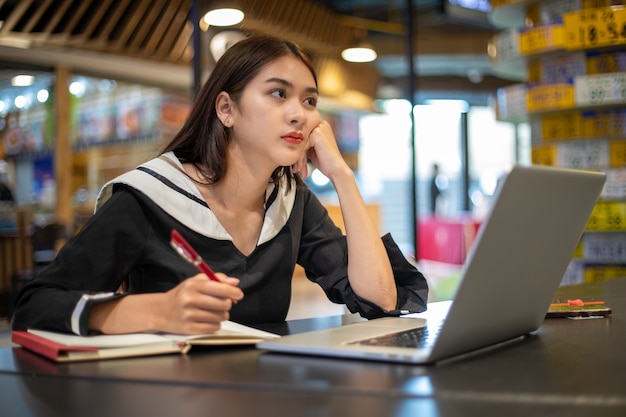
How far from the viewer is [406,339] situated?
1137mm

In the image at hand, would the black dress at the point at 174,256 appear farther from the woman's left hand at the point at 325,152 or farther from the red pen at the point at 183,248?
the red pen at the point at 183,248

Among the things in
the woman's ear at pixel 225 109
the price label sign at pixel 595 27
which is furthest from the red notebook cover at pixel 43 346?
the price label sign at pixel 595 27

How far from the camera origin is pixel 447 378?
0.89 m

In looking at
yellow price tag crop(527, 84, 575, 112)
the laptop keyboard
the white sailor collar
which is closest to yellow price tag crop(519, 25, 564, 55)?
yellow price tag crop(527, 84, 575, 112)

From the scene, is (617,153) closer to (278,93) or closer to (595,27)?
(595,27)

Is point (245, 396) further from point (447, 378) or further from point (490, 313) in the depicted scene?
point (490, 313)

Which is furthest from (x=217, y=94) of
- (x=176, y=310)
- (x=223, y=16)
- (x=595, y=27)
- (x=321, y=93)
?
(x=321, y=93)

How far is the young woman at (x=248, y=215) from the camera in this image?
1.61 meters

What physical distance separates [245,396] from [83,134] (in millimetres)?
10147

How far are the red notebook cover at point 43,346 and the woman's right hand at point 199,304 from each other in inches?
5.3

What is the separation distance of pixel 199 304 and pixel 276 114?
0.72 metres

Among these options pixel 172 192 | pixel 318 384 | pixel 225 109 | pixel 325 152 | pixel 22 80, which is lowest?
pixel 318 384

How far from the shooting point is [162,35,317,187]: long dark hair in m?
1.83

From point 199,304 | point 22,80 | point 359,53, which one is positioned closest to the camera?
point 199,304
